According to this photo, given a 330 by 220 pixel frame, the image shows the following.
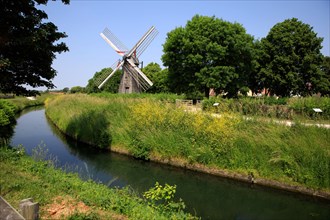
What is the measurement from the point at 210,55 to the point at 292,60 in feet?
34.6

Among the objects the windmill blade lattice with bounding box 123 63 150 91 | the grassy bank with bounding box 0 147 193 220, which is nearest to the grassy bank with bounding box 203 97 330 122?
the grassy bank with bounding box 0 147 193 220

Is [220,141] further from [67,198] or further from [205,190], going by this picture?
[67,198]

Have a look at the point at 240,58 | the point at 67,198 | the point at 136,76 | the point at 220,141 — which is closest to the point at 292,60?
the point at 240,58

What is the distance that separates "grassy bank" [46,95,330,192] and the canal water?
0.68m

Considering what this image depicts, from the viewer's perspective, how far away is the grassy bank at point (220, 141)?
388 inches

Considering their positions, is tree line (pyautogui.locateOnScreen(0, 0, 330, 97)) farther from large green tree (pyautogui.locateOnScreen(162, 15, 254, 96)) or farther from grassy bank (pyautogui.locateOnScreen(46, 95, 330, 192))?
grassy bank (pyautogui.locateOnScreen(46, 95, 330, 192))

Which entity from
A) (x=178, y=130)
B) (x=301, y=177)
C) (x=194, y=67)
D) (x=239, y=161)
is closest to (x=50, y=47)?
(x=178, y=130)

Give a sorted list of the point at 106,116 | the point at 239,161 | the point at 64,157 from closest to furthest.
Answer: the point at 239,161, the point at 64,157, the point at 106,116

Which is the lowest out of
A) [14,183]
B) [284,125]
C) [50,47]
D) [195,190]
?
[195,190]

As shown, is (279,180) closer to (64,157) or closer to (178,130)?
(178,130)

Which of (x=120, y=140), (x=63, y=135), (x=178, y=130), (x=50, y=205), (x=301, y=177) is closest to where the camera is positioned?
(x=50, y=205)

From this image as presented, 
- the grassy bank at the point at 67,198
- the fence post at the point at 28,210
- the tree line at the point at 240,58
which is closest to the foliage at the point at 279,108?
the grassy bank at the point at 67,198

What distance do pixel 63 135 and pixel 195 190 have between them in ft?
46.0

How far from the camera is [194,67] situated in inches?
1334
